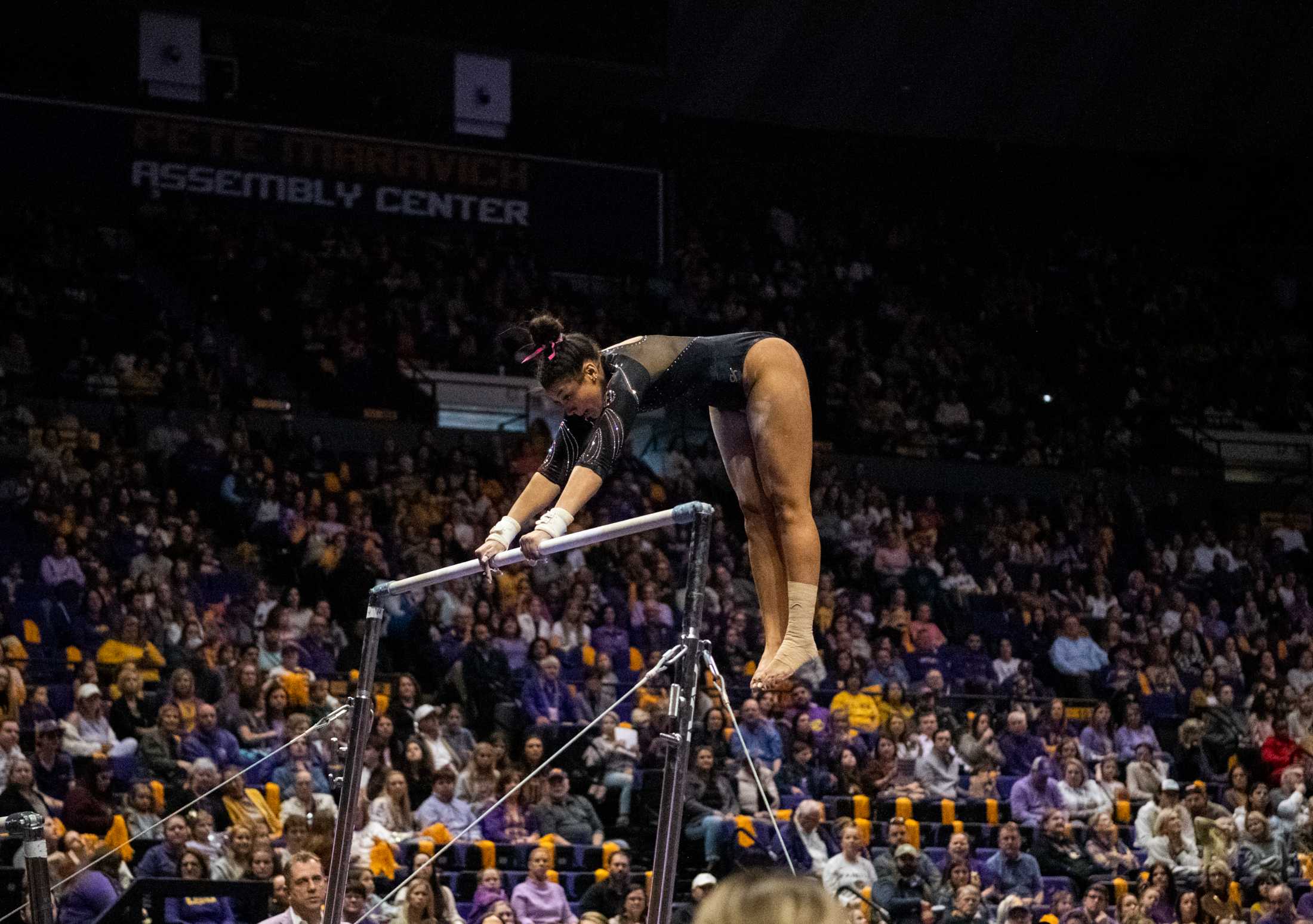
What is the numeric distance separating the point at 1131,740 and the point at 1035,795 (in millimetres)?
1551

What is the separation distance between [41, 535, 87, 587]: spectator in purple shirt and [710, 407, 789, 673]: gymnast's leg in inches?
283

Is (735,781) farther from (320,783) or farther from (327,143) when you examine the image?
(327,143)

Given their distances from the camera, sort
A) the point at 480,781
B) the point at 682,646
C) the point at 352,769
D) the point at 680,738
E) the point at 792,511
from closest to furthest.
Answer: the point at 680,738 → the point at 682,646 → the point at 792,511 → the point at 352,769 → the point at 480,781

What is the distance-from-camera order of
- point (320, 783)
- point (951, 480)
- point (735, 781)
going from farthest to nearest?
1. point (951, 480)
2. point (735, 781)
3. point (320, 783)

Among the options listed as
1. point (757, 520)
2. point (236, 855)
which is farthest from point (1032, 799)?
point (757, 520)

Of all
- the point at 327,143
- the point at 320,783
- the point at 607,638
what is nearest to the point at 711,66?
the point at 327,143

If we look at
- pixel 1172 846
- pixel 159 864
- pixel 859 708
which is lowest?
pixel 1172 846

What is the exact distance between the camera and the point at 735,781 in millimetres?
10016

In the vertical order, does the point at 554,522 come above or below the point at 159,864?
above

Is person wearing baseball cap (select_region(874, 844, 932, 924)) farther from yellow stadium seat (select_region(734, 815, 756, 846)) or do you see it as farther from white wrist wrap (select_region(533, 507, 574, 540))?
white wrist wrap (select_region(533, 507, 574, 540))

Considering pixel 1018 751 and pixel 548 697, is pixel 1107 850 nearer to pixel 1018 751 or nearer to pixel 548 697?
pixel 1018 751

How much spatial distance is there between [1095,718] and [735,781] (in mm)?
3475

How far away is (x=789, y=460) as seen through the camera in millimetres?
5105

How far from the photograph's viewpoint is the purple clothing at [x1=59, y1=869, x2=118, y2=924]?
7.65 m
